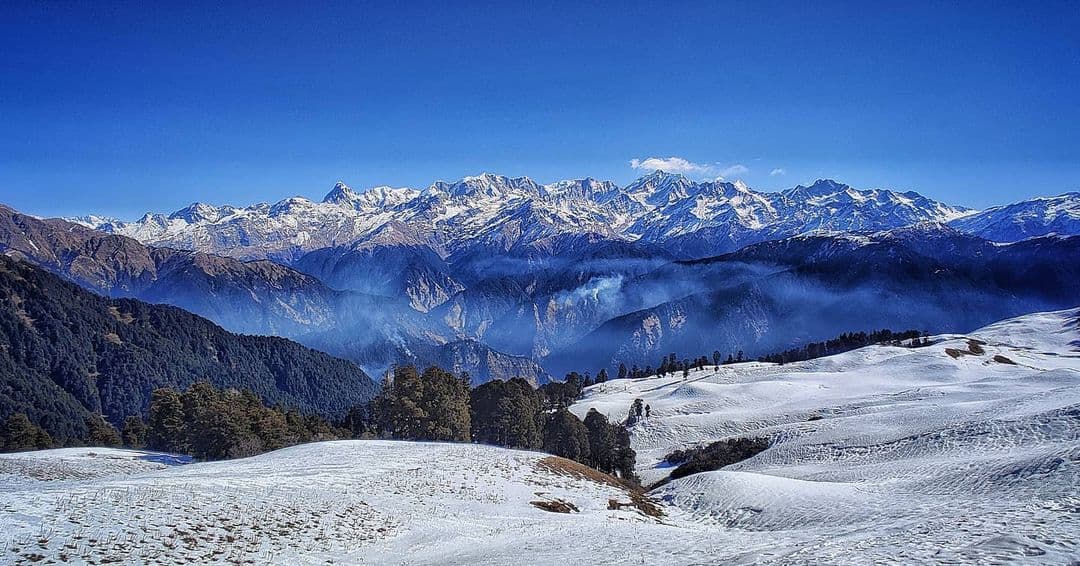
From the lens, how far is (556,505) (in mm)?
32156

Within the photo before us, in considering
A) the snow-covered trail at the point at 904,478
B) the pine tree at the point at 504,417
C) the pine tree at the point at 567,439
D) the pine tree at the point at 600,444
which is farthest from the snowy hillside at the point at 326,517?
the pine tree at the point at 600,444

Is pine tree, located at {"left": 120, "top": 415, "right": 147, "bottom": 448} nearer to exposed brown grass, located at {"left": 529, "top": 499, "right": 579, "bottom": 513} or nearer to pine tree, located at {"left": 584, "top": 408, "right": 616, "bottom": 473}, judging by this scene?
pine tree, located at {"left": 584, "top": 408, "right": 616, "bottom": 473}

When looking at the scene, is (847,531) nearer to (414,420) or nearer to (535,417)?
(414,420)

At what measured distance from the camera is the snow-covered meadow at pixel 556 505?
17.5 meters

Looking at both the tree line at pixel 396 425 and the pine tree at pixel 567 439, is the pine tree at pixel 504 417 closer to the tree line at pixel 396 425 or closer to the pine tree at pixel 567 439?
the tree line at pixel 396 425

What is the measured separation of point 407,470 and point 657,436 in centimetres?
7835

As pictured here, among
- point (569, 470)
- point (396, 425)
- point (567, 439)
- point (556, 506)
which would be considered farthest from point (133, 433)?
point (556, 506)

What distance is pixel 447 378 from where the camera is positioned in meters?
72.3

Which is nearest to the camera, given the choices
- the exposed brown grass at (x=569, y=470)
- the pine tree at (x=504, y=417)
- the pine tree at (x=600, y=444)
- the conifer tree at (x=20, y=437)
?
the exposed brown grass at (x=569, y=470)

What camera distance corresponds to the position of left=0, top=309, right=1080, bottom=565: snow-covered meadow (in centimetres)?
1755

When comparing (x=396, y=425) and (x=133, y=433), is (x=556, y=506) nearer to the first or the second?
(x=396, y=425)

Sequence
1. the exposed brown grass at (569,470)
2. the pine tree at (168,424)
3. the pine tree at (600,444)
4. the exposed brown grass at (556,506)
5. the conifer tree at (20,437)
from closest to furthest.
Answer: the exposed brown grass at (556,506), the exposed brown grass at (569,470), the pine tree at (168,424), the conifer tree at (20,437), the pine tree at (600,444)

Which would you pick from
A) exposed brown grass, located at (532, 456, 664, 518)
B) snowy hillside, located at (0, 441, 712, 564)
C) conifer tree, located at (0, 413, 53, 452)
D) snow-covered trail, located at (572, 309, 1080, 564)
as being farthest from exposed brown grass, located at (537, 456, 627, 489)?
conifer tree, located at (0, 413, 53, 452)

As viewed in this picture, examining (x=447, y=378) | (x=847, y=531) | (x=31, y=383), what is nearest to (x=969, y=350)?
(x=447, y=378)
